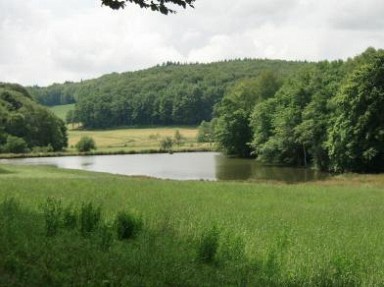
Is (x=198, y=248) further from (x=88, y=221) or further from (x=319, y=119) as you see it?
(x=319, y=119)

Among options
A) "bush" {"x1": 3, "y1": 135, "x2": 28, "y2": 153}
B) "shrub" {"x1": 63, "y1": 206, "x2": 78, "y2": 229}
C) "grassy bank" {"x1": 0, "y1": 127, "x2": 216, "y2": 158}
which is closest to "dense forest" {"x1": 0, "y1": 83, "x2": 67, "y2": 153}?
"bush" {"x1": 3, "y1": 135, "x2": 28, "y2": 153}

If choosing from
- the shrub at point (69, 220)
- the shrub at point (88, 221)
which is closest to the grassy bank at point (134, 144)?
the shrub at point (69, 220)

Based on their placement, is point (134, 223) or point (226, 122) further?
point (226, 122)

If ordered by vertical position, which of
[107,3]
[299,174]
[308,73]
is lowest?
[299,174]

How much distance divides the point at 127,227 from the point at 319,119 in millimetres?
63008

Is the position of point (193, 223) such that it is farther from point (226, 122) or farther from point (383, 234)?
point (226, 122)

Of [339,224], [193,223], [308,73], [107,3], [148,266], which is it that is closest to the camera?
[107,3]

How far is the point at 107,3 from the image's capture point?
378 inches

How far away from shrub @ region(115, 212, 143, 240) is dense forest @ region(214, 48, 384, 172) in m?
52.2

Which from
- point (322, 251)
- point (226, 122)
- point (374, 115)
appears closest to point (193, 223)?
point (322, 251)

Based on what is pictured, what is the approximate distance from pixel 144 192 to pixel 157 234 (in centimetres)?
1564

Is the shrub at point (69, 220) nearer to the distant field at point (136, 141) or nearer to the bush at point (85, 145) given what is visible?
the distant field at point (136, 141)

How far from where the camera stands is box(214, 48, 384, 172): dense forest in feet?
208

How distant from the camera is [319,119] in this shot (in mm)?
74250
